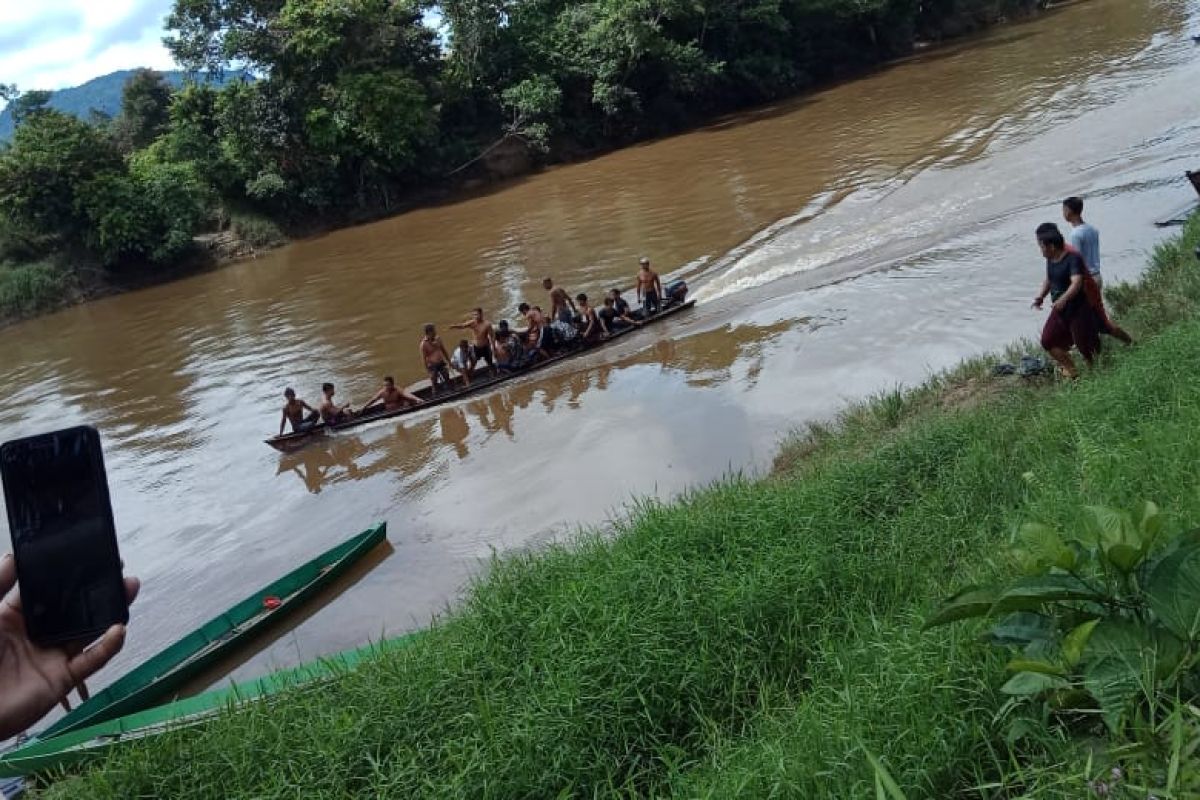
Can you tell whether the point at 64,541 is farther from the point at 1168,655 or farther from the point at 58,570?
the point at 1168,655

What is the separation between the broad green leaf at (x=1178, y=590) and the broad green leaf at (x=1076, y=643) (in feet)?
0.61

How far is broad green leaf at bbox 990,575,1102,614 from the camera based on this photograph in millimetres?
2930

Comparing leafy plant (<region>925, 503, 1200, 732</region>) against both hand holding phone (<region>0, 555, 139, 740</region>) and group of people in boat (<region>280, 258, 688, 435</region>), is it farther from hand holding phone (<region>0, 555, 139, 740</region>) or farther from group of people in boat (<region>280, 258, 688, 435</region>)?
group of people in boat (<region>280, 258, 688, 435</region>)

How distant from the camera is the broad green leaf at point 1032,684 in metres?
2.83

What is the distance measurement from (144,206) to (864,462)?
1254 inches

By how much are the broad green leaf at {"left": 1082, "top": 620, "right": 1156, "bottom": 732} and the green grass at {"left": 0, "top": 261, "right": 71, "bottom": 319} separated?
116 feet

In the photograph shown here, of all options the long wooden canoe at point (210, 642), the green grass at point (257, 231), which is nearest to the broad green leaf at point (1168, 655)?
the long wooden canoe at point (210, 642)

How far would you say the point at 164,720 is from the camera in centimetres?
612

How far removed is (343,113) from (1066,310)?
30.1m

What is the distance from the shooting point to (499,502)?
36.7ft

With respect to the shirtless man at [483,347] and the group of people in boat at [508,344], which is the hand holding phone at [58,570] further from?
the shirtless man at [483,347]

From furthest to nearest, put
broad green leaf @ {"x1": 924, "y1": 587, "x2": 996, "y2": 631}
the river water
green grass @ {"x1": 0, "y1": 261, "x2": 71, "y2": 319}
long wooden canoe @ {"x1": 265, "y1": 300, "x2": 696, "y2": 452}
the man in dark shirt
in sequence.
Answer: green grass @ {"x1": 0, "y1": 261, "x2": 71, "y2": 319} → long wooden canoe @ {"x1": 265, "y1": 300, "x2": 696, "y2": 452} → the river water → the man in dark shirt → broad green leaf @ {"x1": 924, "y1": 587, "x2": 996, "y2": 631}

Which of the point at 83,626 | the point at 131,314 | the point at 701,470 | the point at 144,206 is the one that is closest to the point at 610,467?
the point at 701,470

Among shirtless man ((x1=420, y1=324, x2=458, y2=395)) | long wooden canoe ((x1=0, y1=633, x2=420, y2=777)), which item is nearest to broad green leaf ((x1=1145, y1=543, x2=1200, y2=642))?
long wooden canoe ((x1=0, y1=633, x2=420, y2=777))
